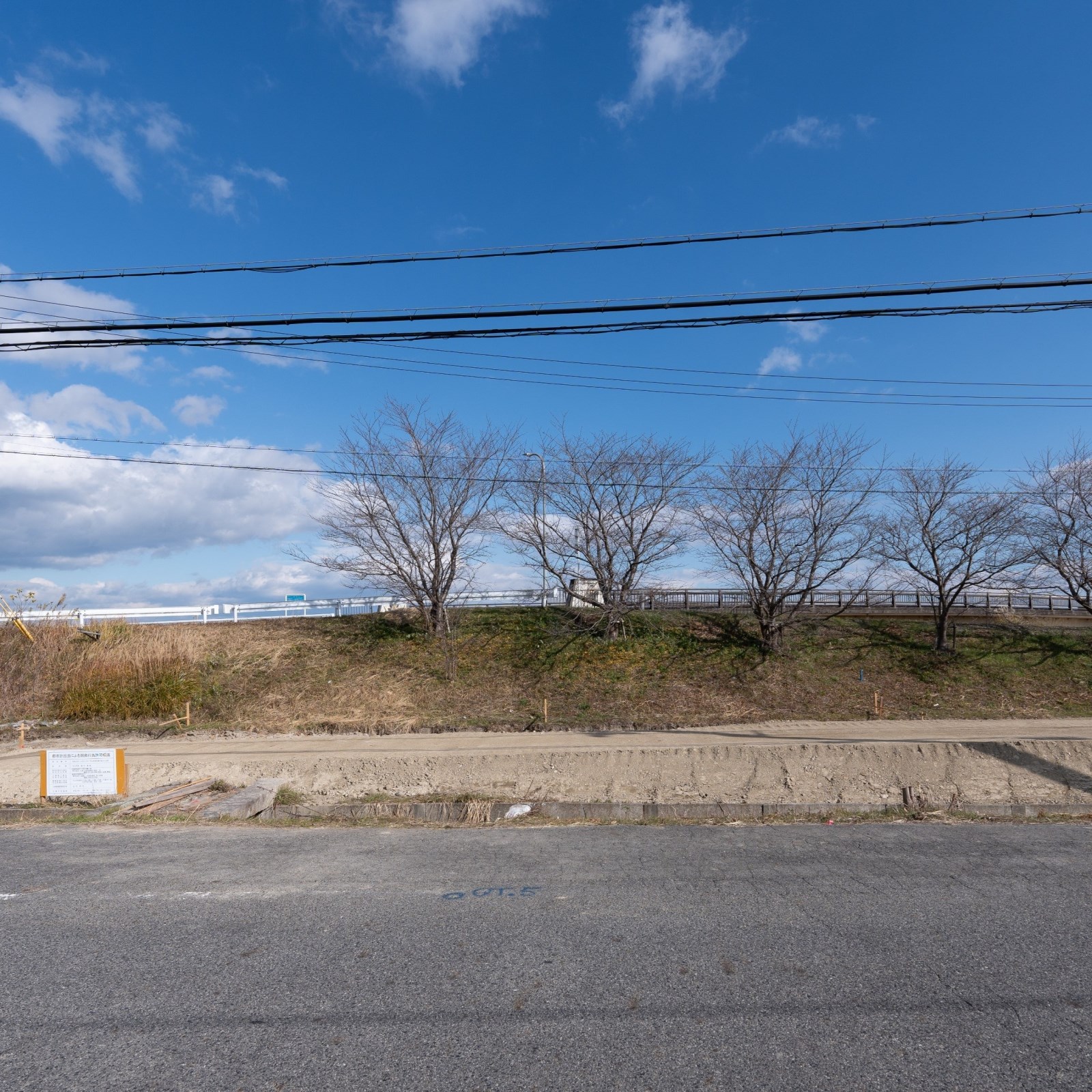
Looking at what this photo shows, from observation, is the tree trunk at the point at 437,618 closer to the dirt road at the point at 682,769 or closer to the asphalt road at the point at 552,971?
the dirt road at the point at 682,769

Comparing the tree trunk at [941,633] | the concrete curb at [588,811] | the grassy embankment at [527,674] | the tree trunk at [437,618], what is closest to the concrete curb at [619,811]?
the concrete curb at [588,811]

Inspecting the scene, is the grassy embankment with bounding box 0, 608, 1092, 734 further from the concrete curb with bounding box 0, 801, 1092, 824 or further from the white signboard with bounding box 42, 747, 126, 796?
the concrete curb with bounding box 0, 801, 1092, 824

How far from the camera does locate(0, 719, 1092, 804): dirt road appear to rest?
1316 centimetres

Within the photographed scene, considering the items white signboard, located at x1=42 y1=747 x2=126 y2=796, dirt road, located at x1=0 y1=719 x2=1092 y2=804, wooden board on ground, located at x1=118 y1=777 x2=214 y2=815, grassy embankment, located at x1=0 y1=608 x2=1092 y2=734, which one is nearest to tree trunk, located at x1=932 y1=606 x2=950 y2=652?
grassy embankment, located at x1=0 y1=608 x2=1092 y2=734

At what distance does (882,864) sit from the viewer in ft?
23.1

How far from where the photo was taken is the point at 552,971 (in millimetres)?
4543

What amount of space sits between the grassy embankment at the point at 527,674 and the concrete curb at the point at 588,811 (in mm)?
9329

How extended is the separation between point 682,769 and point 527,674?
11324mm

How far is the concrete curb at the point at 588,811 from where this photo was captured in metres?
10.1

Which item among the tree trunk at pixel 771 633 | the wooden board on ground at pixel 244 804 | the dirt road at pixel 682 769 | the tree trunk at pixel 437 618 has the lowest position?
the dirt road at pixel 682 769

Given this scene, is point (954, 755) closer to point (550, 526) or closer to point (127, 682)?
point (550, 526)

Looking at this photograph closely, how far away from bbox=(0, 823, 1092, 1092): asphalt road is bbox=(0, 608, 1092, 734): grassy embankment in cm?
1333

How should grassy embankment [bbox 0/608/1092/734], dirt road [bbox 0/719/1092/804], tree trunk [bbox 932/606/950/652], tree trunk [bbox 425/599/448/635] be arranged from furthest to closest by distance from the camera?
1. tree trunk [bbox 425/599/448/635]
2. tree trunk [bbox 932/606/950/652]
3. grassy embankment [bbox 0/608/1092/734]
4. dirt road [bbox 0/719/1092/804]

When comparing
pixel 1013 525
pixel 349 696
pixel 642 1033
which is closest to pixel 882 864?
pixel 642 1033
